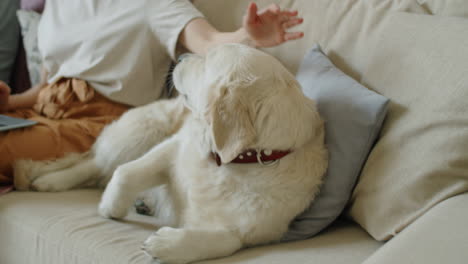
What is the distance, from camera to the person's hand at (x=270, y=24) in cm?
146

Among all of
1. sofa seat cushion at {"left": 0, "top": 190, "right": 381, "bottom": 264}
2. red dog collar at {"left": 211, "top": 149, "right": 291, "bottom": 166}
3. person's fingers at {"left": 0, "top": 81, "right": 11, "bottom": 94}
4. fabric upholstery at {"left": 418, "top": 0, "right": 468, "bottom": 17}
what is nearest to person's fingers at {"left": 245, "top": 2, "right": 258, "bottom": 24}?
red dog collar at {"left": 211, "top": 149, "right": 291, "bottom": 166}

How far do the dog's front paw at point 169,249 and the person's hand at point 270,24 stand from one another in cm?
72

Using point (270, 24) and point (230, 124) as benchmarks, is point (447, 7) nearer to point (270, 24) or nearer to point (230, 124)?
point (270, 24)

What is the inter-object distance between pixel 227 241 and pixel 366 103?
22.2 inches

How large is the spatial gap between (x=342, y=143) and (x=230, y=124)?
37cm

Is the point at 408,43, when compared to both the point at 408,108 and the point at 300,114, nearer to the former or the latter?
the point at 408,108

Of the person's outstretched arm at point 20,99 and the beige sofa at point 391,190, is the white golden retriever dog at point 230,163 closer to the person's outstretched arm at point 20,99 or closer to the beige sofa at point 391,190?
the beige sofa at point 391,190

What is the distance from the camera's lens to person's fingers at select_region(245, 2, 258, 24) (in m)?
1.45

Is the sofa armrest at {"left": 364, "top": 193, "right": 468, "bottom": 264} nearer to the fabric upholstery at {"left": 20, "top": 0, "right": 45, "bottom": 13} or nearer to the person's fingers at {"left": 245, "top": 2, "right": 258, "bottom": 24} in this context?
the person's fingers at {"left": 245, "top": 2, "right": 258, "bottom": 24}

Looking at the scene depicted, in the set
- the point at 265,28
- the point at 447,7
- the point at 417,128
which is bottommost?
the point at 417,128

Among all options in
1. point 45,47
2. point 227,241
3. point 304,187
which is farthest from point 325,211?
point 45,47

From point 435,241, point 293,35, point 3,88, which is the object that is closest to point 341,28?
point 293,35

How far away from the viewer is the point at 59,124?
185cm

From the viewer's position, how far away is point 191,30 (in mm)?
1870
